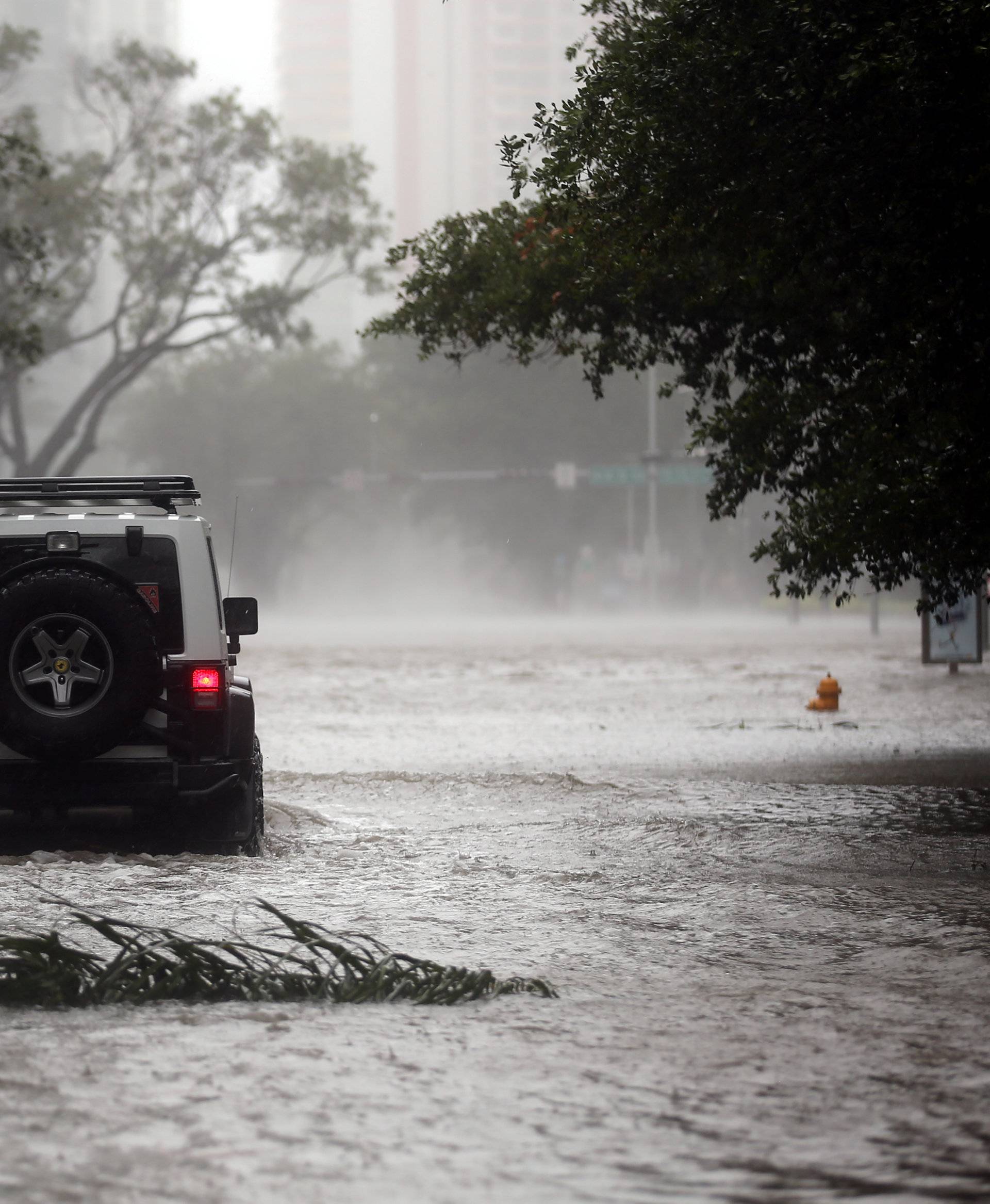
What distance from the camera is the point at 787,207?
9648mm

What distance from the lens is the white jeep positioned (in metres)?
8.39

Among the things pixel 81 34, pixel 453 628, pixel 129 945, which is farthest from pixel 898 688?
pixel 81 34

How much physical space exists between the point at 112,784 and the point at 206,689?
1.97ft

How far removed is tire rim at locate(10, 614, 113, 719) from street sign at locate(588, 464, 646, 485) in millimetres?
55503

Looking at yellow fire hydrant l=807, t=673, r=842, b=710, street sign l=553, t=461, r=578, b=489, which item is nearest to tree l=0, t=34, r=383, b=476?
street sign l=553, t=461, r=578, b=489

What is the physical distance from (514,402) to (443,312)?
55139 mm

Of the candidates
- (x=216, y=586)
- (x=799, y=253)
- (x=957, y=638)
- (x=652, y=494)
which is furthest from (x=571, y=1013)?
(x=652, y=494)

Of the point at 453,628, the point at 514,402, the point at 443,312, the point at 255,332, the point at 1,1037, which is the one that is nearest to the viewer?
the point at 1,1037

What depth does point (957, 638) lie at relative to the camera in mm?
24547

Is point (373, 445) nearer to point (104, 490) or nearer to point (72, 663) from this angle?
point (104, 490)

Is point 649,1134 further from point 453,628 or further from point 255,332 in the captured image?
point 453,628

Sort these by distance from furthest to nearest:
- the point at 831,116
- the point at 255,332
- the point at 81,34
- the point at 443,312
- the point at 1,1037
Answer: the point at 81,34 < the point at 255,332 < the point at 443,312 < the point at 831,116 < the point at 1,1037

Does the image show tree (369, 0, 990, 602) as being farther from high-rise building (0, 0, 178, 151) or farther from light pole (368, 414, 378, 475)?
high-rise building (0, 0, 178, 151)

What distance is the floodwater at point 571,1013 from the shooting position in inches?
173
